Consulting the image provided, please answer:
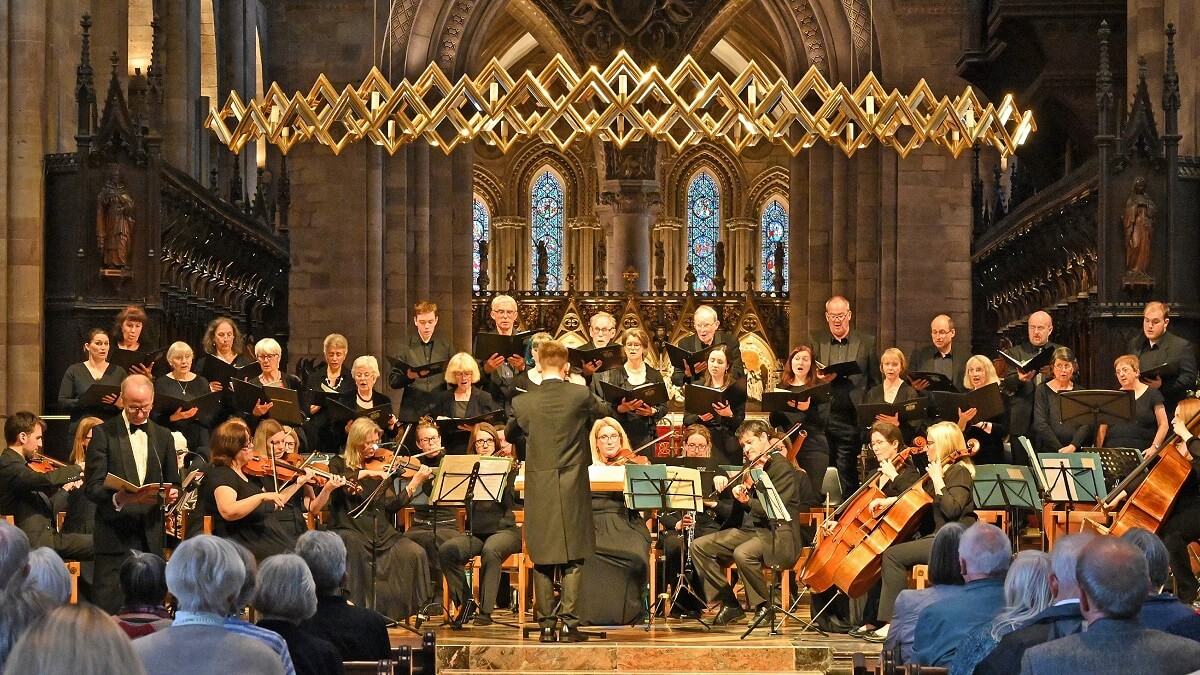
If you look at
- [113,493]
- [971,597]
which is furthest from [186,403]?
[971,597]

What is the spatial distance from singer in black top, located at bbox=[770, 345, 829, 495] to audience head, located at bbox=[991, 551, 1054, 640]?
5903 mm

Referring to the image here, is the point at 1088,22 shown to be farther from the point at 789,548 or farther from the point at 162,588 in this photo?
the point at 162,588

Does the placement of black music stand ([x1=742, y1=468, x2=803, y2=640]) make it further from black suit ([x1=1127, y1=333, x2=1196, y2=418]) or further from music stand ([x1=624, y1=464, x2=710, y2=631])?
black suit ([x1=1127, y1=333, x2=1196, y2=418])

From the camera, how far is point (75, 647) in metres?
3.56

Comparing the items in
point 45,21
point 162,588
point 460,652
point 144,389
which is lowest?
point 460,652

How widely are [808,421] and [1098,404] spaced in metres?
1.85

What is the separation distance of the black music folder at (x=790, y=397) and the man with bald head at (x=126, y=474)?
3.51 metres

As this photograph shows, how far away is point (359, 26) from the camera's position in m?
24.8

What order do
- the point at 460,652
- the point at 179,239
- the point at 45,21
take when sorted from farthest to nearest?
the point at 179,239 < the point at 45,21 < the point at 460,652

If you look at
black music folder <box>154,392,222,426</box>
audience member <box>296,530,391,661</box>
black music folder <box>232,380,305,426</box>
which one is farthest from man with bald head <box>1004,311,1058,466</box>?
audience member <box>296,530,391,661</box>

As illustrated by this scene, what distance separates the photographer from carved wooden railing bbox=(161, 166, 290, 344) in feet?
57.3

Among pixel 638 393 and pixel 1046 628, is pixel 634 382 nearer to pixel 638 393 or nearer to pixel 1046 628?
pixel 638 393

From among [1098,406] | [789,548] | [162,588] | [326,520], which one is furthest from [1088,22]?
[162,588]

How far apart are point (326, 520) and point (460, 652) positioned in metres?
1.51
